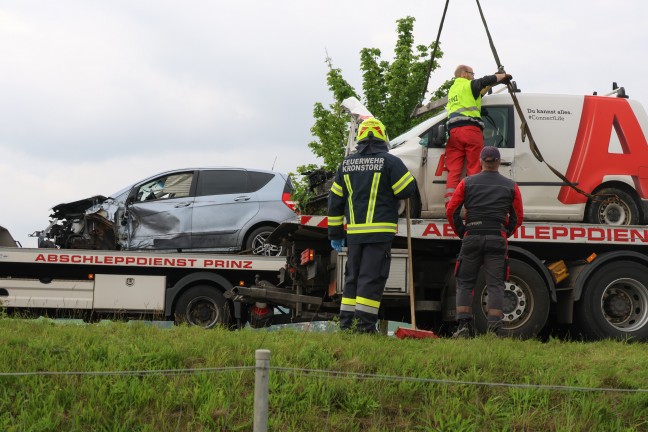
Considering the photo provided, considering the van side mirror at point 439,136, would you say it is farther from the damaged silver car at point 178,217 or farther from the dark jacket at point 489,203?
the damaged silver car at point 178,217

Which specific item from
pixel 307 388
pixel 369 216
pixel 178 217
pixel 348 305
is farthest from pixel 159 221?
pixel 307 388

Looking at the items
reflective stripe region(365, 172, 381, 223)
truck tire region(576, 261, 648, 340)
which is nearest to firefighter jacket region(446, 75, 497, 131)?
reflective stripe region(365, 172, 381, 223)

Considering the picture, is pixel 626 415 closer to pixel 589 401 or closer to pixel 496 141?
pixel 589 401

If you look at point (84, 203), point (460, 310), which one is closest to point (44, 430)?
point (460, 310)

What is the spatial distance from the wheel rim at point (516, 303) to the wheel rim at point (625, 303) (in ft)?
2.90

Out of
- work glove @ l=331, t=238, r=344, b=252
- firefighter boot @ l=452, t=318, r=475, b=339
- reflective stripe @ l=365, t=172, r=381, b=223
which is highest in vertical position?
reflective stripe @ l=365, t=172, r=381, b=223

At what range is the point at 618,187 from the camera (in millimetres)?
9766

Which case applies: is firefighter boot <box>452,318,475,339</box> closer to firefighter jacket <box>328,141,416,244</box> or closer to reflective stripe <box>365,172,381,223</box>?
firefighter jacket <box>328,141,416,244</box>

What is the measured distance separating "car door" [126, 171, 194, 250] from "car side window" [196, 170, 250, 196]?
0.79ft

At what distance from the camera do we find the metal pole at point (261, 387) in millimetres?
4219

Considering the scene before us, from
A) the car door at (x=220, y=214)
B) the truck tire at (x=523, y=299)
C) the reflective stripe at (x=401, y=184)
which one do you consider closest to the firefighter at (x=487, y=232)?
the truck tire at (x=523, y=299)

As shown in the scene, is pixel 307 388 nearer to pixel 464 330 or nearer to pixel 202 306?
pixel 464 330

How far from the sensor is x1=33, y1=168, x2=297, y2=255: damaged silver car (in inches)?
510

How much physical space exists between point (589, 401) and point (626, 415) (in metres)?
0.28
